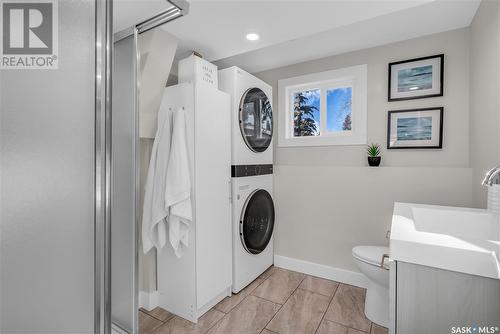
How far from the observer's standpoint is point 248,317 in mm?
1860

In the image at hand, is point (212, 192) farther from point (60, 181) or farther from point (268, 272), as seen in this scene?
point (60, 181)

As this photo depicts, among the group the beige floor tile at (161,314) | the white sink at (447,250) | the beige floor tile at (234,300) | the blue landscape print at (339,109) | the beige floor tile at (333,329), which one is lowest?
the beige floor tile at (333,329)

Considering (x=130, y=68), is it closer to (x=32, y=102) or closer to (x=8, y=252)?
(x=32, y=102)

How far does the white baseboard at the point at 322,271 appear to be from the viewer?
235 cm

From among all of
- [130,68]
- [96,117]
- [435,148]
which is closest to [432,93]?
[435,148]

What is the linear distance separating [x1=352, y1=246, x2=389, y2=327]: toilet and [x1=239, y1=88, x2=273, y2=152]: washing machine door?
130 cm

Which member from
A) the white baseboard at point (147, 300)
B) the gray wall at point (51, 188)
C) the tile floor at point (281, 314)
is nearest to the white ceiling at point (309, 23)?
the gray wall at point (51, 188)

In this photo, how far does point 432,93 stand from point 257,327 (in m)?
2.34

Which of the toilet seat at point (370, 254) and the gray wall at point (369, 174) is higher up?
the gray wall at point (369, 174)

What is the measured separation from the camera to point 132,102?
971mm

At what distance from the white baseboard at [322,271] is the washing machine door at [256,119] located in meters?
1.26

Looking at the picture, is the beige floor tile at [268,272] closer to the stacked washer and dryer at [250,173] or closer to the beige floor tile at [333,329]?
the stacked washer and dryer at [250,173]

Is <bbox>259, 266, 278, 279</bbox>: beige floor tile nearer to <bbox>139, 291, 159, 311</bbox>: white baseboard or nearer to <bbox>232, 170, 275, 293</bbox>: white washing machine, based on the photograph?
<bbox>232, 170, 275, 293</bbox>: white washing machine

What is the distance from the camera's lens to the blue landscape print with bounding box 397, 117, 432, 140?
6.93ft
